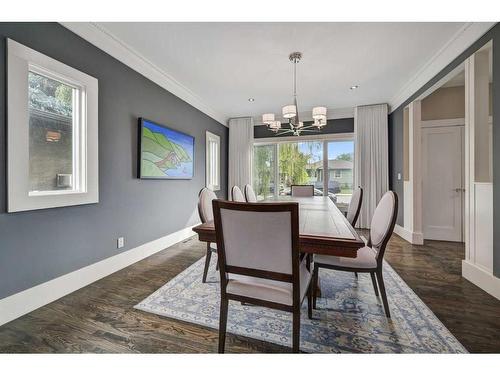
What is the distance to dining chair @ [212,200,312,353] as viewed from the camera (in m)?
1.09

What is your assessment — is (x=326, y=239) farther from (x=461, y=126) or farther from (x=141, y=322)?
(x=461, y=126)

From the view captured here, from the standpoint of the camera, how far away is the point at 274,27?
217 cm

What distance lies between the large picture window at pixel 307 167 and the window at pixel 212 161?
40.4 inches

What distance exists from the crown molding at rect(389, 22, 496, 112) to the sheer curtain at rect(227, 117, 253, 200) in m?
3.20

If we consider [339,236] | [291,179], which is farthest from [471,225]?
[291,179]

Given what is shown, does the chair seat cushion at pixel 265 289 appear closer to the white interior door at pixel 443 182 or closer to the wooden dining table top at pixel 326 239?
the wooden dining table top at pixel 326 239

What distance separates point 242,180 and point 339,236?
435 centimetres

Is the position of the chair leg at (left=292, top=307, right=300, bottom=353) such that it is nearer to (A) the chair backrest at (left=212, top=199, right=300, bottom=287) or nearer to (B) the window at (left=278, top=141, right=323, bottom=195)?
(A) the chair backrest at (left=212, top=199, right=300, bottom=287)

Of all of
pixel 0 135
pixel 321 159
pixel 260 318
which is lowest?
pixel 260 318

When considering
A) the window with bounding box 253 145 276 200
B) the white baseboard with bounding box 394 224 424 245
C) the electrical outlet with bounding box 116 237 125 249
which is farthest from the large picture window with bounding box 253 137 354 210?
the electrical outlet with bounding box 116 237 125 249

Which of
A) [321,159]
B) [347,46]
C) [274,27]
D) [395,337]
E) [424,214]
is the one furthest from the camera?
[321,159]

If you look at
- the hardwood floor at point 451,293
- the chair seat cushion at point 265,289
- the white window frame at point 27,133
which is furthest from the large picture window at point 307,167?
the chair seat cushion at point 265,289

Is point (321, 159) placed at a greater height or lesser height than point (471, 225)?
greater
